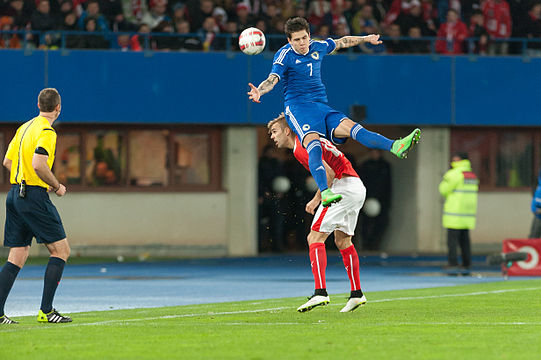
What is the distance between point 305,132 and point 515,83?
1783 cm

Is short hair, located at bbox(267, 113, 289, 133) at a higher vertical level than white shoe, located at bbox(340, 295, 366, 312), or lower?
higher

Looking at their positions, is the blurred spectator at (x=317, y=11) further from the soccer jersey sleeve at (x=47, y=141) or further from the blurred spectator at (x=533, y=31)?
the soccer jersey sleeve at (x=47, y=141)

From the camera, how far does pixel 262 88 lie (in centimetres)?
1162

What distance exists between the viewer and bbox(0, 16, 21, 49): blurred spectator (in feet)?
87.4

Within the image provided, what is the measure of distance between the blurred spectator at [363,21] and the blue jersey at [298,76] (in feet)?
52.1

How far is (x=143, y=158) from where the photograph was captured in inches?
1110

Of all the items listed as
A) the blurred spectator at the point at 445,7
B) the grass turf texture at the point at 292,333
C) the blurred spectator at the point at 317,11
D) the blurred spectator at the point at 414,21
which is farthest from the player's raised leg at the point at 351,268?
the blurred spectator at the point at 445,7

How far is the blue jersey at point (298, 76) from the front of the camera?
40.4ft

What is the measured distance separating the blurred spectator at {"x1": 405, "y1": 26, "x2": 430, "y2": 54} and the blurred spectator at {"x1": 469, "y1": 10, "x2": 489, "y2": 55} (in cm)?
127

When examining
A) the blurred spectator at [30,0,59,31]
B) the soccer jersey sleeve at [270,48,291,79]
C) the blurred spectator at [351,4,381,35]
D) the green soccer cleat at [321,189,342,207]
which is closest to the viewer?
the green soccer cleat at [321,189,342,207]

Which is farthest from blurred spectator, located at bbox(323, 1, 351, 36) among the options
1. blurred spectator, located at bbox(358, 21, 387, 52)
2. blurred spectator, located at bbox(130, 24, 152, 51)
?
blurred spectator, located at bbox(130, 24, 152, 51)

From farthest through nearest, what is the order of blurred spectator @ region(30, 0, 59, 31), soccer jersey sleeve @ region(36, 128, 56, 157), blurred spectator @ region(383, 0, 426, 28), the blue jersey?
blurred spectator @ region(383, 0, 426, 28) < blurred spectator @ region(30, 0, 59, 31) < the blue jersey < soccer jersey sleeve @ region(36, 128, 56, 157)

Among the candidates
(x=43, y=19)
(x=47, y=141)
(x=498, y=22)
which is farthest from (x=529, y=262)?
(x=43, y=19)

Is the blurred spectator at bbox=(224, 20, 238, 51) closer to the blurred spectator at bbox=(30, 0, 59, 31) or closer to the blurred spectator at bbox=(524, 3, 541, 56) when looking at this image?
the blurred spectator at bbox=(30, 0, 59, 31)
